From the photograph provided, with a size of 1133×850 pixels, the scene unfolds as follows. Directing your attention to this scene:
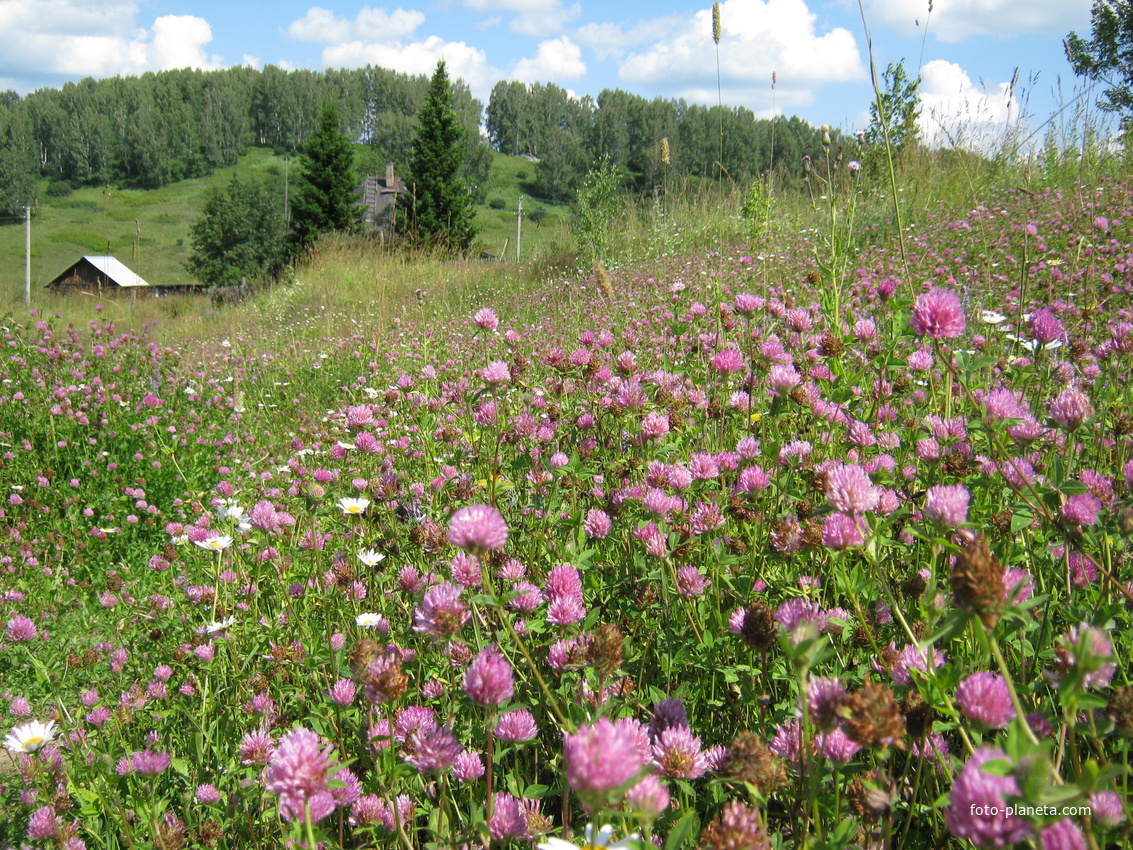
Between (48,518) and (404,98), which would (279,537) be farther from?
(404,98)

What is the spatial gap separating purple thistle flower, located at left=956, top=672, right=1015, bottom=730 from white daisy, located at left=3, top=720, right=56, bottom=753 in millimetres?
1921

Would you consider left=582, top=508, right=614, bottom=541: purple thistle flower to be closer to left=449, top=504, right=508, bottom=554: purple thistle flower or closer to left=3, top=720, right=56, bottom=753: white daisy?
left=449, top=504, right=508, bottom=554: purple thistle flower

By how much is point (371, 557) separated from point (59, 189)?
272ft

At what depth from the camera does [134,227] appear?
44938 mm

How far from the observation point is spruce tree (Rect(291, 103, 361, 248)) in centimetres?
3553

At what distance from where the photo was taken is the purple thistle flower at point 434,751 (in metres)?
1.05

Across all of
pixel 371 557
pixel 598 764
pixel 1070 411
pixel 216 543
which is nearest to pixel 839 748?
pixel 598 764

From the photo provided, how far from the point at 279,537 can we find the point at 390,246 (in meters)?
14.0

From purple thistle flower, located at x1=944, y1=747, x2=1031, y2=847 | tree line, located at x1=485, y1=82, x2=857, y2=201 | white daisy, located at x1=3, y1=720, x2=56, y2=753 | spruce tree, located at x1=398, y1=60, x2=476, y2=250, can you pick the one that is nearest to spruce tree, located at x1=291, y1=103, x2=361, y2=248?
spruce tree, located at x1=398, y1=60, x2=476, y2=250

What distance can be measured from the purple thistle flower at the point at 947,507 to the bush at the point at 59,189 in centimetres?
8320

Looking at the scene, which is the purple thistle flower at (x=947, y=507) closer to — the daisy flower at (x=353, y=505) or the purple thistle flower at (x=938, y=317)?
the purple thistle flower at (x=938, y=317)

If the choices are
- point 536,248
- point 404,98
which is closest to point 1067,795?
point 536,248

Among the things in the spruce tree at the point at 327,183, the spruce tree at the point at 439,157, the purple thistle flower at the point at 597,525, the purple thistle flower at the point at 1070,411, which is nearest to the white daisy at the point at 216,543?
the purple thistle flower at the point at 597,525

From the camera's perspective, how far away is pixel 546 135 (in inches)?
3583
